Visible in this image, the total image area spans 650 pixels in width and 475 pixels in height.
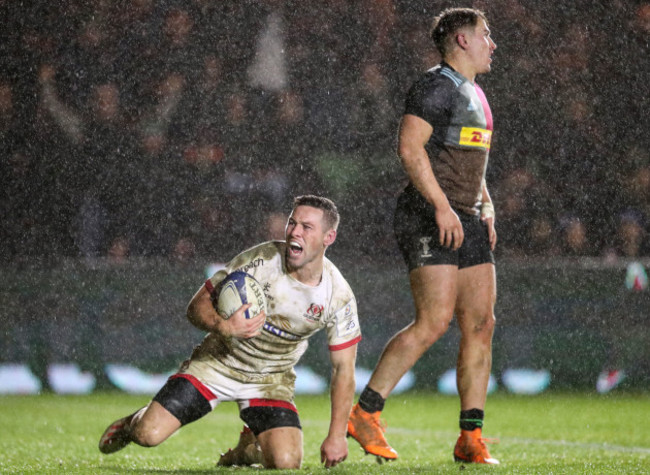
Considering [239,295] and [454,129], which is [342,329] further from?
[454,129]

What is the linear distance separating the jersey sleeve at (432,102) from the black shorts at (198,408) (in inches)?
43.5

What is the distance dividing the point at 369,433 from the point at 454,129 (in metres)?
1.09

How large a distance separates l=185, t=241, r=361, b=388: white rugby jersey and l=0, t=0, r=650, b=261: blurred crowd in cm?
485

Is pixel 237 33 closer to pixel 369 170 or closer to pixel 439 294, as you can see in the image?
pixel 369 170

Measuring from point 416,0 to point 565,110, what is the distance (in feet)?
5.46

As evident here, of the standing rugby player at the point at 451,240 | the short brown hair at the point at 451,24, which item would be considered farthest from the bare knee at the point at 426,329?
the short brown hair at the point at 451,24

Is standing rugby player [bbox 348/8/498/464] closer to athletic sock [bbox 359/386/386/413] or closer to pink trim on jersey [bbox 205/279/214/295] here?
athletic sock [bbox 359/386/386/413]

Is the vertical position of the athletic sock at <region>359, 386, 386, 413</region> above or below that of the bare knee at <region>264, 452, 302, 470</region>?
above

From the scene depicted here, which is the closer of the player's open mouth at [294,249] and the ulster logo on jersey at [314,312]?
the player's open mouth at [294,249]

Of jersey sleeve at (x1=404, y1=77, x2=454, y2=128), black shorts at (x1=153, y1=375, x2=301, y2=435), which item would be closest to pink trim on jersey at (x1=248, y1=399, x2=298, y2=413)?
black shorts at (x1=153, y1=375, x2=301, y2=435)

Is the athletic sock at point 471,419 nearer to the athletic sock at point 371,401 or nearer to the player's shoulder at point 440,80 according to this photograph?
the athletic sock at point 371,401

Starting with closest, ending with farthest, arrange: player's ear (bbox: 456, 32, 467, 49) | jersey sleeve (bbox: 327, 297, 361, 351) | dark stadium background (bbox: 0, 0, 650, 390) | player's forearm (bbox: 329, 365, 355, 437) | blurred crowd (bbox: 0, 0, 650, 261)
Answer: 1. player's forearm (bbox: 329, 365, 355, 437)
2. jersey sleeve (bbox: 327, 297, 361, 351)
3. player's ear (bbox: 456, 32, 467, 49)
4. dark stadium background (bbox: 0, 0, 650, 390)
5. blurred crowd (bbox: 0, 0, 650, 261)

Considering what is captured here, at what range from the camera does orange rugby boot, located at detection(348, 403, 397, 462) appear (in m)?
3.83

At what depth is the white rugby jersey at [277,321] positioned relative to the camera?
3.62m
